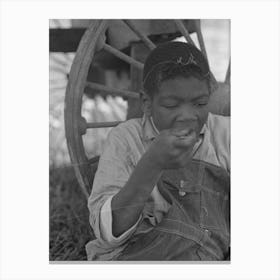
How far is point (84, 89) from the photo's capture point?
2.48m

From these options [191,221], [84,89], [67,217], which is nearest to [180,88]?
[84,89]

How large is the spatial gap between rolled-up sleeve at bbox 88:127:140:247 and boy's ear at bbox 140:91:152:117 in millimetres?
126

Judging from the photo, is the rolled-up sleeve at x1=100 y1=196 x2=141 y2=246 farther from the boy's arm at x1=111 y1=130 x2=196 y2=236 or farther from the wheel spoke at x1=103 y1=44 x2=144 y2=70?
the wheel spoke at x1=103 y1=44 x2=144 y2=70

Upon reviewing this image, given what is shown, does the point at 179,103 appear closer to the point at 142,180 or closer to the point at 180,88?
the point at 180,88

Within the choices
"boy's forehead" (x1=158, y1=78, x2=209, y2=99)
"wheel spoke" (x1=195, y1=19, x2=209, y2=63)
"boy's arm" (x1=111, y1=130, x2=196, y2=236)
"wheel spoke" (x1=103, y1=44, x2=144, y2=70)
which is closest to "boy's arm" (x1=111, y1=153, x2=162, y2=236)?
"boy's arm" (x1=111, y1=130, x2=196, y2=236)

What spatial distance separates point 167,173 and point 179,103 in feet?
0.94

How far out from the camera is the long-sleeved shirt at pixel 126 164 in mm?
2443

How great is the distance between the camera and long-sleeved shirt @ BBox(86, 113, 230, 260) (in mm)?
2443

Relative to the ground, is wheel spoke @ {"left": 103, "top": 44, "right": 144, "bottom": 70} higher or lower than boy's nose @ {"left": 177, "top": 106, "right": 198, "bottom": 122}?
higher

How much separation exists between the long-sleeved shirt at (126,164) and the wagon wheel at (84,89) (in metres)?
0.06

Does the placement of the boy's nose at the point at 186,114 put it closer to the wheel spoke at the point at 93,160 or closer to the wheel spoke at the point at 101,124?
the wheel spoke at the point at 101,124

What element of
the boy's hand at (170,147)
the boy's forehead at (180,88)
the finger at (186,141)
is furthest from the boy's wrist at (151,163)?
the boy's forehead at (180,88)
